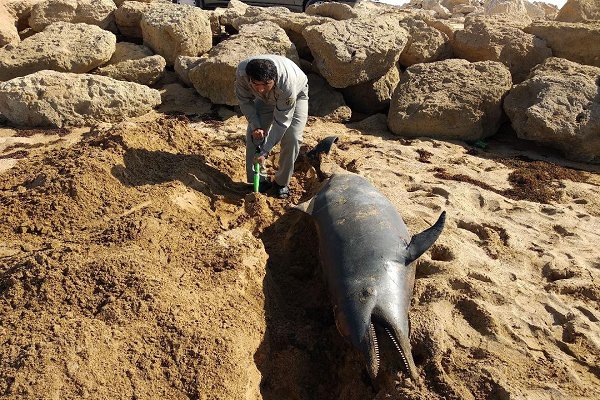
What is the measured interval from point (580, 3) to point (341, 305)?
34.1 ft

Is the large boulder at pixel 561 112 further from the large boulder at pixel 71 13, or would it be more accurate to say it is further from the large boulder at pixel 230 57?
the large boulder at pixel 71 13

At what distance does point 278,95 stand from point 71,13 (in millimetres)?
6404

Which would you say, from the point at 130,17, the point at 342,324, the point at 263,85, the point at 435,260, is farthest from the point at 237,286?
the point at 130,17

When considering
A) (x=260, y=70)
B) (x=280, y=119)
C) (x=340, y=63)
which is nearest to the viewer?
(x=260, y=70)

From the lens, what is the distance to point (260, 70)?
3752 millimetres

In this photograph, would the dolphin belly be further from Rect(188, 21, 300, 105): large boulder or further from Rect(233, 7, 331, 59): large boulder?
Answer: Rect(233, 7, 331, 59): large boulder

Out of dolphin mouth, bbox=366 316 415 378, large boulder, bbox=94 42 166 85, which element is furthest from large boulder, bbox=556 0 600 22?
dolphin mouth, bbox=366 316 415 378

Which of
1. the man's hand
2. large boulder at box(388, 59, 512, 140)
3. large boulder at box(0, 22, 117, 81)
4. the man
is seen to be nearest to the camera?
the man

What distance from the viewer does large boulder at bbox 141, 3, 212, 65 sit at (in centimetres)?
783

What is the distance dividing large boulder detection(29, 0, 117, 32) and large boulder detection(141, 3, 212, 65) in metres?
1.05

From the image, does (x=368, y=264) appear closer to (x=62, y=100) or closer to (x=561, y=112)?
(x=561, y=112)

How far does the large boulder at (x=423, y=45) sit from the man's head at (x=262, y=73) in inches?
192

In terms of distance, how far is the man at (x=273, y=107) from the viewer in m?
3.89

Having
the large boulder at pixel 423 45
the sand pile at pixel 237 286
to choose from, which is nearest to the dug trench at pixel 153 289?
the sand pile at pixel 237 286
